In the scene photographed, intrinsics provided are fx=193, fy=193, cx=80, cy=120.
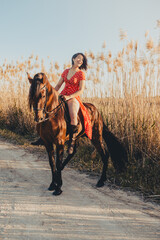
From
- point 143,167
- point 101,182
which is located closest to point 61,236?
point 101,182

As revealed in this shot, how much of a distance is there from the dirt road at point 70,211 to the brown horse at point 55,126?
0.94 ft

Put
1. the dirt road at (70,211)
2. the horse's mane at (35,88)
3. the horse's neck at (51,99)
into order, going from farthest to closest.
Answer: the horse's neck at (51,99), the horse's mane at (35,88), the dirt road at (70,211)

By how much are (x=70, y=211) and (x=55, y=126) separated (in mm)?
1101

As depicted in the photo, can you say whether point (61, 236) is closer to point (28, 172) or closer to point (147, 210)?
point (147, 210)

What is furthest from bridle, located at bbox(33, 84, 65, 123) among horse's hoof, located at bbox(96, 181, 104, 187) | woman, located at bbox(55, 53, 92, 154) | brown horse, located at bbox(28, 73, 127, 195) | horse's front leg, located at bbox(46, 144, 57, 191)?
horse's hoof, located at bbox(96, 181, 104, 187)

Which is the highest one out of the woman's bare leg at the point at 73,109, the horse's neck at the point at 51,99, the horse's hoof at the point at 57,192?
the horse's neck at the point at 51,99

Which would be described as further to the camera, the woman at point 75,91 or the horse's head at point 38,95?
the woman at point 75,91

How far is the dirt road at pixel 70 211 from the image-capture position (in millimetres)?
1921

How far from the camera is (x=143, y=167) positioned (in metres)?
3.49

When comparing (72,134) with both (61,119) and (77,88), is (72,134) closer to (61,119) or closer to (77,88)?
(61,119)

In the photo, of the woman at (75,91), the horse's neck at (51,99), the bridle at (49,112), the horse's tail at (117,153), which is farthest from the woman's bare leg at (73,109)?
the horse's tail at (117,153)

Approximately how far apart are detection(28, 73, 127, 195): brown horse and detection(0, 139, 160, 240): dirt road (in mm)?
286

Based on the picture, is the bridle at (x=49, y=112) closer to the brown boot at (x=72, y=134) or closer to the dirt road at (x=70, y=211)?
the brown boot at (x=72, y=134)

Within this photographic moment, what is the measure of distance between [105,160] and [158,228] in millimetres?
1412
